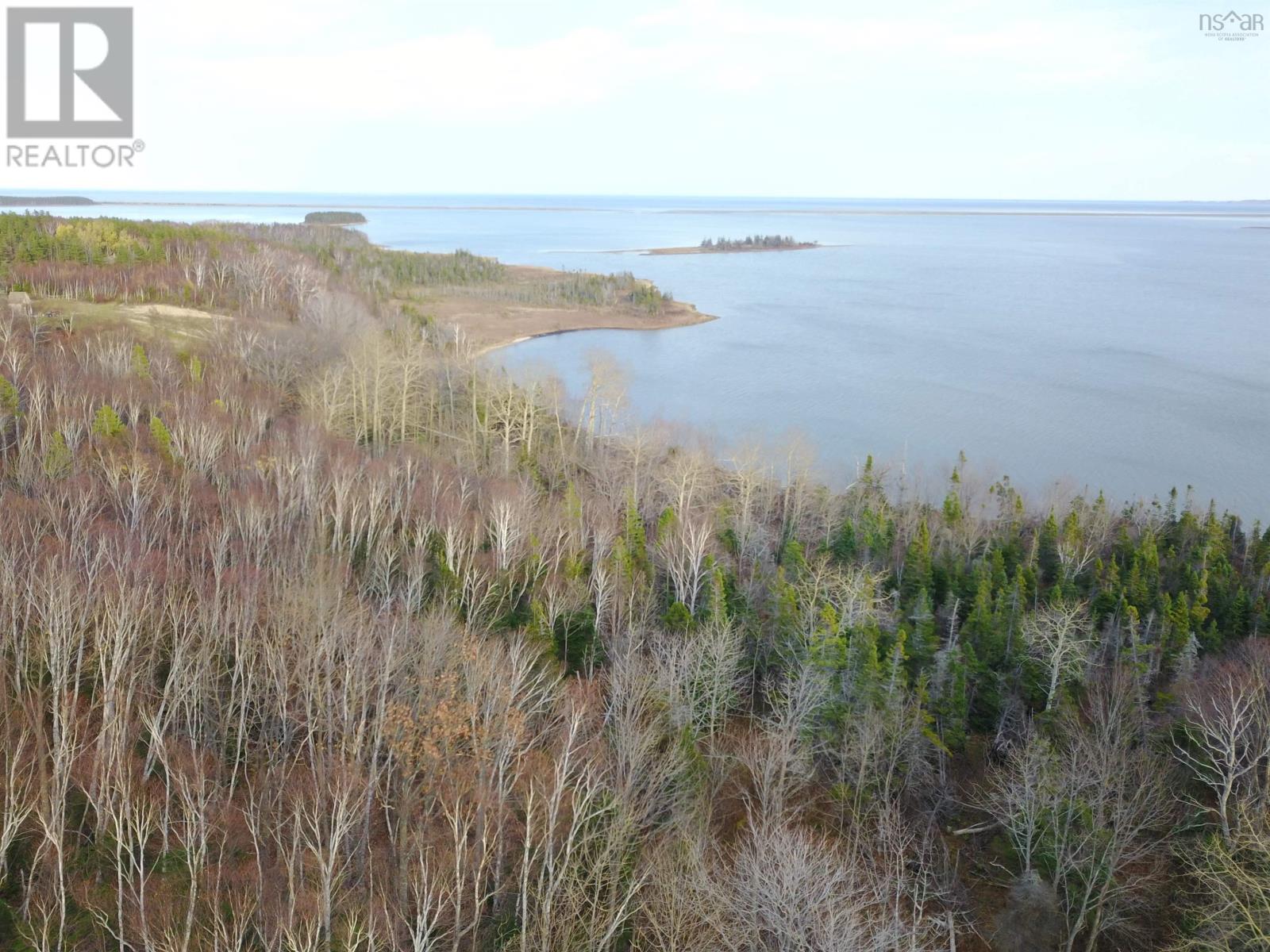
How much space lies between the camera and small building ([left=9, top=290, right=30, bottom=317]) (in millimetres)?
44562

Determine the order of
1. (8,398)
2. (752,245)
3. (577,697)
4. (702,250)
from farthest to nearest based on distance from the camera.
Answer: (752,245) → (702,250) → (8,398) → (577,697)

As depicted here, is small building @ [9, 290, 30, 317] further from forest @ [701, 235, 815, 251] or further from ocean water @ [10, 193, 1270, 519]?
forest @ [701, 235, 815, 251]

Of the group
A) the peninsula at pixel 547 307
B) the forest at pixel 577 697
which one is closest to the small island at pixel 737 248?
the peninsula at pixel 547 307

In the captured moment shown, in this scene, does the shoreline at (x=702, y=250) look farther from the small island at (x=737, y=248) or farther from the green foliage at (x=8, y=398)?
the green foliage at (x=8, y=398)

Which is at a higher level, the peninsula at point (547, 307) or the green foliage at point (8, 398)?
the peninsula at point (547, 307)

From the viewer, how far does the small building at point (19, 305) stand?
44.6 m

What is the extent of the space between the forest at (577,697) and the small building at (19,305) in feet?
27.4

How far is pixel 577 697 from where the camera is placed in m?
17.6

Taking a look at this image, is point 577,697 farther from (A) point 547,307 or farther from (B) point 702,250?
(B) point 702,250

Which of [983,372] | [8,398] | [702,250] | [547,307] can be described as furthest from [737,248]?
[8,398]

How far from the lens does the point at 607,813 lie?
14.4 metres

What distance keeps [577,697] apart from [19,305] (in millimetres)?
44655

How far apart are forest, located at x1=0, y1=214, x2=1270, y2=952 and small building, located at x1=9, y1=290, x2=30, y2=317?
8348mm

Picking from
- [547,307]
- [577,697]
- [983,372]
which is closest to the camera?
[577,697]
